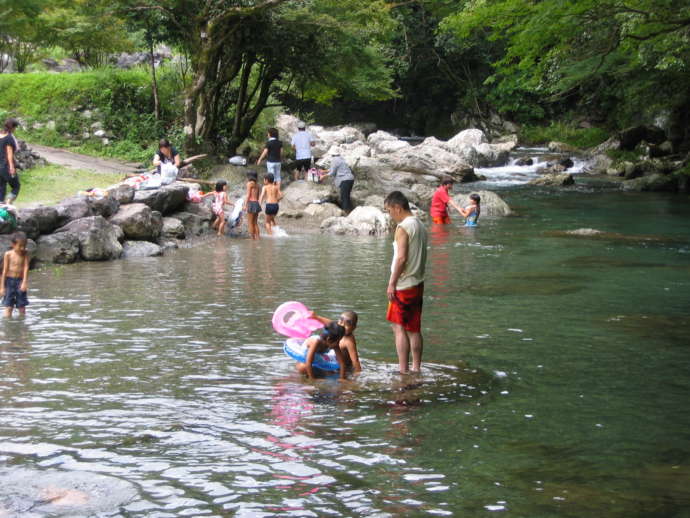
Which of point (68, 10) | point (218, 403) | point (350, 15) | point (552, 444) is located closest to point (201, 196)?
point (350, 15)

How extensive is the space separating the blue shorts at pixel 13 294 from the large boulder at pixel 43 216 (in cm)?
453

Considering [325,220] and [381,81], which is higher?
[381,81]

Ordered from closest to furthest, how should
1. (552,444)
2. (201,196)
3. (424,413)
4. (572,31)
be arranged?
(552,444) → (424,413) → (572,31) → (201,196)

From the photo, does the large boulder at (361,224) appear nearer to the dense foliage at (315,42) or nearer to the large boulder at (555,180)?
the dense foliage at (315,42)

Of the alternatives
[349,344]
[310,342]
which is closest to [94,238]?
[310,342]

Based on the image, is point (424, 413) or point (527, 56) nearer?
point (424, 413)

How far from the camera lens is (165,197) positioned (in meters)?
18.7

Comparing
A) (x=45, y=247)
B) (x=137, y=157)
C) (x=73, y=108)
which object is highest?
(x=73, y=108)

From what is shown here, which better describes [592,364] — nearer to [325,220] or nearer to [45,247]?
[45,247]

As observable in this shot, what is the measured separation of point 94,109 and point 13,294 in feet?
60.1

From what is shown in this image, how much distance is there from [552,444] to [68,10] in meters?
24.5

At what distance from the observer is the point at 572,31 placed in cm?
1816

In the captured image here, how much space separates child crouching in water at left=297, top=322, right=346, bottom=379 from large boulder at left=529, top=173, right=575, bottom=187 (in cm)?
2723

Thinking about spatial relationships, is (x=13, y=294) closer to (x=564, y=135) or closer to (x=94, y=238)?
(x=94, y=238)
